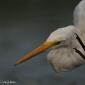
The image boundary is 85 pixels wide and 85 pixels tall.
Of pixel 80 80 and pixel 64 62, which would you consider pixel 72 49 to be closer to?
pixel 64 62

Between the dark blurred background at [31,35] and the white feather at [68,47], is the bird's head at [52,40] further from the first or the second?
the dark blurred background at [31,35]

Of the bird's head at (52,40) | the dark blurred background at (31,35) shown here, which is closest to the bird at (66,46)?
the bird's head at (52,40)

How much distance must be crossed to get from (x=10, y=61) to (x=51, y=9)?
1.70 metres

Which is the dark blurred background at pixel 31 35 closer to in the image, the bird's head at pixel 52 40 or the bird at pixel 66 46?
the bird at pixel 66 46

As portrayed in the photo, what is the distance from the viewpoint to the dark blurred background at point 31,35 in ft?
11.7

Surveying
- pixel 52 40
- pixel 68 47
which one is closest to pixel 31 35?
pixel 68 47

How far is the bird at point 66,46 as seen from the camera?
2.21 m

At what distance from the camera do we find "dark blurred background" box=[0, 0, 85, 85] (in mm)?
3564

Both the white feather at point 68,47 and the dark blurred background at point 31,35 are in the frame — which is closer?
the white feather at point 68,47

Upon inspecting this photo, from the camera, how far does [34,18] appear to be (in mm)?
5125

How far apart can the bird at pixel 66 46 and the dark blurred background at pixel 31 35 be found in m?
1.04

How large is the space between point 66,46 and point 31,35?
219cm

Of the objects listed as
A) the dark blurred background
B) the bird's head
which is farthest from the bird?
the dark blurred background

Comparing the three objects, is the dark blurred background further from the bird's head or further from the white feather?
the bird's head
